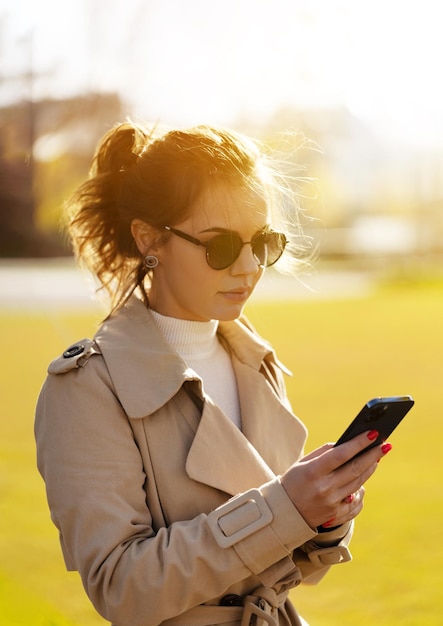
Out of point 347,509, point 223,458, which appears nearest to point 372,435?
point 347,509

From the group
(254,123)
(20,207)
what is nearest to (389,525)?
(20,207)

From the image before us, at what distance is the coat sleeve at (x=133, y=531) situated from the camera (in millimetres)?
1614

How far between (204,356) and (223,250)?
292mm

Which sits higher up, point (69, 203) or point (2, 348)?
point (69, 203)

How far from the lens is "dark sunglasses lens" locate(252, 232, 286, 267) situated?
1.89 m

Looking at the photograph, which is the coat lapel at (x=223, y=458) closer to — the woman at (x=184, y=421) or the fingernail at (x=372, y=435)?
the woman at (x=184, y=421)

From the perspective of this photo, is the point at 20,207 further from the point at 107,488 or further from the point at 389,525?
the point at 107,488

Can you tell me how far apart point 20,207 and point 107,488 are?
23478 mm

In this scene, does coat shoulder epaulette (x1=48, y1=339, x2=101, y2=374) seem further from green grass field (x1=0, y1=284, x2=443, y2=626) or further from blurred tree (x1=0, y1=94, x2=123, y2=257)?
blurred tree (x1=0, y1=94, x2=123, y2=257)

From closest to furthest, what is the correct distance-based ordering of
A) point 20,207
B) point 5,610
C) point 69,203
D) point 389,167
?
point 69,203 → point 5,610 → point 20,207 → point 389,167

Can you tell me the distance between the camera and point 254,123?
133 feet

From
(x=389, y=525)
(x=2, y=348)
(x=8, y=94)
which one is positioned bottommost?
(x=2, y=348)

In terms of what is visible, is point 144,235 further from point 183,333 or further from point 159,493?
point 159,493

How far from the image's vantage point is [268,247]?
6.28 ft
